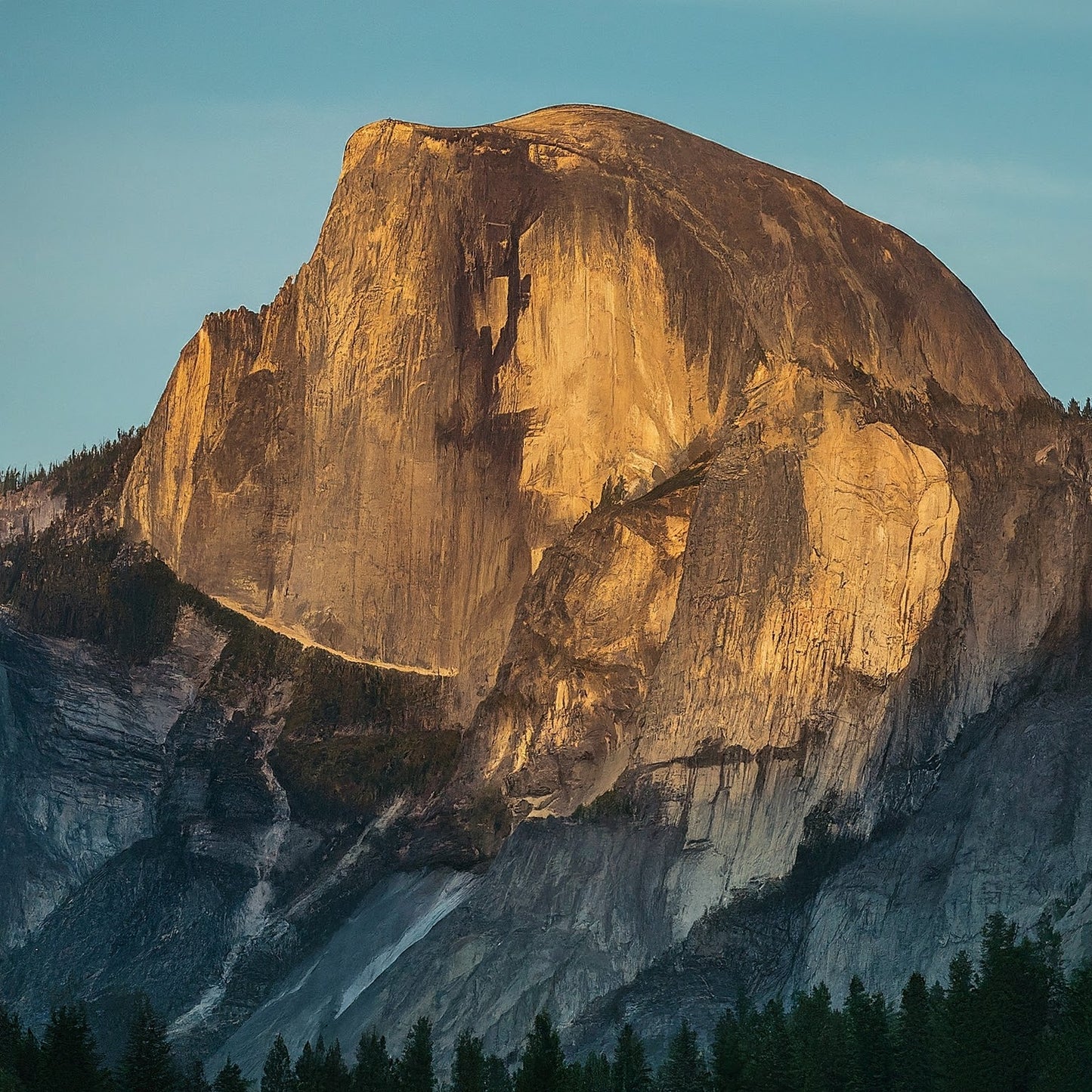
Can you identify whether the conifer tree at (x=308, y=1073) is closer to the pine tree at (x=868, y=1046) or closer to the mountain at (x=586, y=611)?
the mountain at (x=586, y=611)

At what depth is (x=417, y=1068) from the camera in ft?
352

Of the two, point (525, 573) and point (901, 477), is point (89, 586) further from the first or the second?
point (901, 477)

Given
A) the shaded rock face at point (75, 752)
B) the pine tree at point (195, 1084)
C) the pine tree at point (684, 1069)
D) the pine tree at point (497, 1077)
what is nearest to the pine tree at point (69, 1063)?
the pine tree at point (195, 1084)

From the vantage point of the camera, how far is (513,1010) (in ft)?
406

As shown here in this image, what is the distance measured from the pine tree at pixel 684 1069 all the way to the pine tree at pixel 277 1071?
1083 centimetres

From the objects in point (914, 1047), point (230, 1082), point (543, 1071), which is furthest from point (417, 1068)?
point (914, 1047)

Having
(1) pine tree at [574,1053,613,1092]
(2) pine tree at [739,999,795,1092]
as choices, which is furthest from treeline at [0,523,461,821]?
(2) pine tree at [739,999,795,1092]

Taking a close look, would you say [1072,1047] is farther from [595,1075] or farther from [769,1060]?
[595,1075]

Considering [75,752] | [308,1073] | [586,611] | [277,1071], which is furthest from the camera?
[75,752]

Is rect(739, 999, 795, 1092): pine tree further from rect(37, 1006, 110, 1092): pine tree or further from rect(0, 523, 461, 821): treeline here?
rect(0, 523, 461, 821): treeline

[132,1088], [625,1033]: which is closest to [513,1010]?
[625,1033]

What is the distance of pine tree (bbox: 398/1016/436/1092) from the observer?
10643 cm

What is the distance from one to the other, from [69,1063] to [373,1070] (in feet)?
44.6

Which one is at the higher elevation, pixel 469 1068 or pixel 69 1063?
pixel 469 1068
